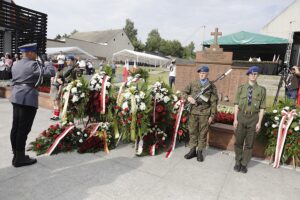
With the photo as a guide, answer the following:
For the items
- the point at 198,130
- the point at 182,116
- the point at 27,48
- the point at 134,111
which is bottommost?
the point at 198,130

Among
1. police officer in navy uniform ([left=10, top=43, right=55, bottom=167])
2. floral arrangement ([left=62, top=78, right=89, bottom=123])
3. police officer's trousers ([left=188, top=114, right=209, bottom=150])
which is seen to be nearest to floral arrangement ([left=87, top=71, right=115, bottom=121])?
floral arrangement ([left=62, top=78, right=89, bottom=123])

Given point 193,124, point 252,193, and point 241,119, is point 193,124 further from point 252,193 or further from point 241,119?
point 252,193

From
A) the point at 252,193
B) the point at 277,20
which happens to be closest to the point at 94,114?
the point at 252,193

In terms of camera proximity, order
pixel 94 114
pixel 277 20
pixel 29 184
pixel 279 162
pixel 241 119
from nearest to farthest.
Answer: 1. pixel 29 184
2. pixel 241 119
3. pixel 279 162
4. pixel 94 114
5. pixel 277 20

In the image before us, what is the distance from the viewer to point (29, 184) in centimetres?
329

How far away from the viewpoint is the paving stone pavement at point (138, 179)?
319cm

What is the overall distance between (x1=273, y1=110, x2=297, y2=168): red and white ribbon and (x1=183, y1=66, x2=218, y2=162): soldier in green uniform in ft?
4.00

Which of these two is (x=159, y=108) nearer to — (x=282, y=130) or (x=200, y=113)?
(x=200, y=113)

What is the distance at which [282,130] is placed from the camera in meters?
4.28

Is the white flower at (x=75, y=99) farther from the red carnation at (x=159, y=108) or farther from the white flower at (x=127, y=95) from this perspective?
the red carnation at (x=159, y=108)

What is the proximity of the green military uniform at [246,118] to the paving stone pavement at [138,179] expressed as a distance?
1.25ft

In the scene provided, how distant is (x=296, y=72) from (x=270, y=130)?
2609 mm

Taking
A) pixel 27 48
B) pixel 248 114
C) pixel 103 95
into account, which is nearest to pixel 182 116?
pixel 248 114

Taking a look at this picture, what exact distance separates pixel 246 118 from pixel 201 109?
79 cm
